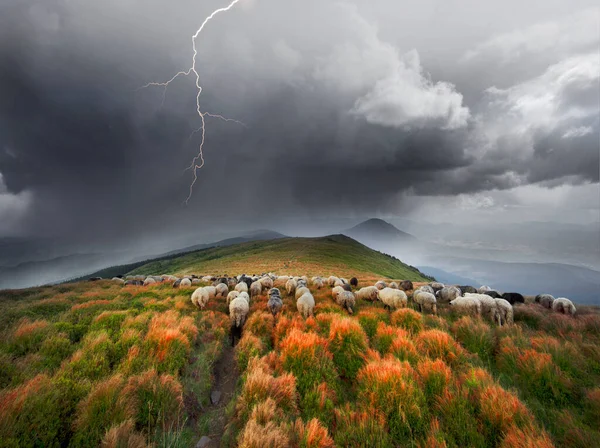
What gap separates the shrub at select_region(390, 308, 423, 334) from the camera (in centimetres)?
842

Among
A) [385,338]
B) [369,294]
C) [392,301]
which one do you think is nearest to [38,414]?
[385,338]

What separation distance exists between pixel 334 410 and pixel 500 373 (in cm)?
465

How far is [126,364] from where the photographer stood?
17.9 ft

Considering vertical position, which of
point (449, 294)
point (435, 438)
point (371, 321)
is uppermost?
point (435, 438)

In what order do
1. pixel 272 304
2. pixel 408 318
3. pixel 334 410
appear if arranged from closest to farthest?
pixel 334 410 → pixel 408 318 → pixel 272 304

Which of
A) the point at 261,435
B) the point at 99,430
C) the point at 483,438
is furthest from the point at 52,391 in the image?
the point at 483,438

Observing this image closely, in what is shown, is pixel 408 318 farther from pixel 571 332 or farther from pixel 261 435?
pixel 261 435

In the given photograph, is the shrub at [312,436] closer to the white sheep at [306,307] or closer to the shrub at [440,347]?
the shrub at [440,347]

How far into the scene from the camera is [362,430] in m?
4.10

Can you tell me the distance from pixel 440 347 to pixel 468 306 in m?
5.91

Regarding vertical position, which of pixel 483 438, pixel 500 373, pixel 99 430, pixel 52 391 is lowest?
pixel 500 373

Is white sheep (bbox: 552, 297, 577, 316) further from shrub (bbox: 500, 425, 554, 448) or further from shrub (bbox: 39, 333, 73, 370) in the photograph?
shrub (bbox: 39, 333, 73, 370)

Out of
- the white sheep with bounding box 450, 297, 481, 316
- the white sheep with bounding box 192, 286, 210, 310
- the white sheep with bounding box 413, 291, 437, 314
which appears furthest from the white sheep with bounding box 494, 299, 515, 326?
the white sheep with bounding box 192, 286, 210, 310

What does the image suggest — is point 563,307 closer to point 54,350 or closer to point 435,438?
point 435,438
